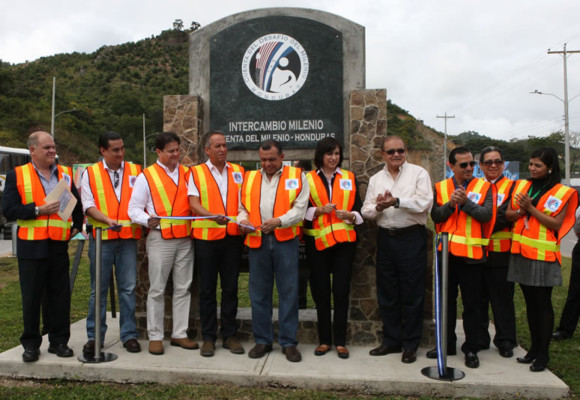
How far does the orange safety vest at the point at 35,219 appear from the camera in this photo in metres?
4.57

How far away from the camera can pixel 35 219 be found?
15.0 feet

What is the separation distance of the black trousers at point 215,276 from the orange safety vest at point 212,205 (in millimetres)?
78

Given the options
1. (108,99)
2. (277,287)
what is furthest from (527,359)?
(108,99)

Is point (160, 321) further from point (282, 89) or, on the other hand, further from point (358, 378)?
point (282, 89)

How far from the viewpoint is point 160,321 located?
4.95 m

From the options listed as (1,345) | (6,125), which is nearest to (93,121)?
(6,125)

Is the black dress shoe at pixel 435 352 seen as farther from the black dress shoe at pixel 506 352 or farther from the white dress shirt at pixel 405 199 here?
the white dress shirt at pixel 405 199

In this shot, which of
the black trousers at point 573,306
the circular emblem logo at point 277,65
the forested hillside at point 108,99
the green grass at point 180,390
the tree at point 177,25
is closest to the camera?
the green grass at point 180,390

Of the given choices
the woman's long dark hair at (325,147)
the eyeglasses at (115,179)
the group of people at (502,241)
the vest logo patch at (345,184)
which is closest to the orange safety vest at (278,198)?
the woman's long dark hair at (325,147)

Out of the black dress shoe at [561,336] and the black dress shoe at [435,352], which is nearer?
the black dress shoe at [435,352]

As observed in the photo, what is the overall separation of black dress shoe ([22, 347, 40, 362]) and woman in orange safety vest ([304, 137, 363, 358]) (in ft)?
8.43

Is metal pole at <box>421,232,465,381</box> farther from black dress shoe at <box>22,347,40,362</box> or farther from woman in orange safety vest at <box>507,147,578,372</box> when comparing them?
black dress shoe at <box>22,347,40,362</box>

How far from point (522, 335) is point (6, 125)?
3873 centimetres

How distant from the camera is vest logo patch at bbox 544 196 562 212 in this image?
434cm
